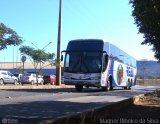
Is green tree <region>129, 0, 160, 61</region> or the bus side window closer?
green tree <region>129, 0, 160, 61</region>

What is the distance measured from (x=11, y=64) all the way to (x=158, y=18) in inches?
5301

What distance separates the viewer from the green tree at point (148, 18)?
54.3ft

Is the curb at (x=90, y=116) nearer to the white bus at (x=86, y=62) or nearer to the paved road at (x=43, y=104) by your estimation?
the paved road at (x=43, y=104)

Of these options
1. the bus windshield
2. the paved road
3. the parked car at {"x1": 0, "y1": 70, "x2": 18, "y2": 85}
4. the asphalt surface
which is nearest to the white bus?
the bus windshield

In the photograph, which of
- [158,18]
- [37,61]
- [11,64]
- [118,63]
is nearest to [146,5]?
[158,18]

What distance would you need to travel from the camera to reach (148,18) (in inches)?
674

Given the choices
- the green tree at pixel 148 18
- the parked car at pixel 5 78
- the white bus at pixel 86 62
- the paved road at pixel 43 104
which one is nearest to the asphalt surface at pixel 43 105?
the paved road at pixel 43 104

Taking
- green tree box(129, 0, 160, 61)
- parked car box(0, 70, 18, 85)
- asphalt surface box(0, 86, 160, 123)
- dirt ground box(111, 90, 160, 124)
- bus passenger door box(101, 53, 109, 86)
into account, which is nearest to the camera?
dirt ground box(111, 90, 160, 124)

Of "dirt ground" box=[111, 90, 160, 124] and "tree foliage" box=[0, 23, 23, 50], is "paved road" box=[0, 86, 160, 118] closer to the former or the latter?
"dirt ground" box=[111, 90, 160, 124]

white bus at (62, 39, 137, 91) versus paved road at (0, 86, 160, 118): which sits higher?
white bus at (62, 39, 137, 91)

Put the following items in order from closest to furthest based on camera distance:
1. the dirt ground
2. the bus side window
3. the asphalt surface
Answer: the dirt ground, the asphalt surface, the bus side window

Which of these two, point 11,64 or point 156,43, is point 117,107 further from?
point 11,64

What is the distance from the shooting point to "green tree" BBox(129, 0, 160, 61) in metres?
16.5

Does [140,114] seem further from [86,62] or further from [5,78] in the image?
[5,78]
